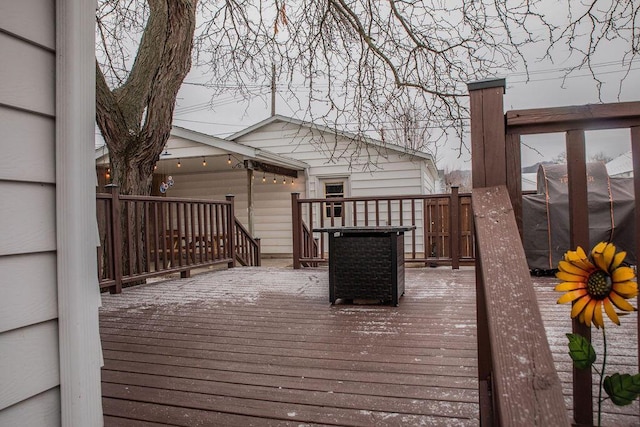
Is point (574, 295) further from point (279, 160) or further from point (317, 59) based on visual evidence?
point (279, 160)

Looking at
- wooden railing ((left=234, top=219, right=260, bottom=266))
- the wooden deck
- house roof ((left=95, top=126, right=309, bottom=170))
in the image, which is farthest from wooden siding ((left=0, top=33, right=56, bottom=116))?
house roof ((left=95, top=126, right=309, bottom=170))

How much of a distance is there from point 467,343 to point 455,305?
98 centimetres

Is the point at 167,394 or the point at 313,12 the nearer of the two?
the point at 167,394

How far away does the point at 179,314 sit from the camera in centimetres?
335

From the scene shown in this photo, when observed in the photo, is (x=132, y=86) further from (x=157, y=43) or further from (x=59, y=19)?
(x=59, y=19)

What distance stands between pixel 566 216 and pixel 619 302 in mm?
4154

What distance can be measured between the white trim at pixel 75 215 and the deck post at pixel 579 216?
1.44m

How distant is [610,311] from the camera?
0.82 meters

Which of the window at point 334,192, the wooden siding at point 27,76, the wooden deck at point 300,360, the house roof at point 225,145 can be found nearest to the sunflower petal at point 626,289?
the wooden deck at point 300,360

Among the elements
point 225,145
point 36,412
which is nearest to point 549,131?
point 36,412

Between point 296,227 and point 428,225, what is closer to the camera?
point 296,227

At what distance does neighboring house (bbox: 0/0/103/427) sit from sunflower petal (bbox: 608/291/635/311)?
4.55 ft

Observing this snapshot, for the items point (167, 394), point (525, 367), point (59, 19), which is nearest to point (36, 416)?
point (167, 394)

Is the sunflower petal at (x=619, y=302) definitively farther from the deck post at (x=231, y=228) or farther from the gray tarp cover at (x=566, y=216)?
the deck post at (x=231, y=228)
